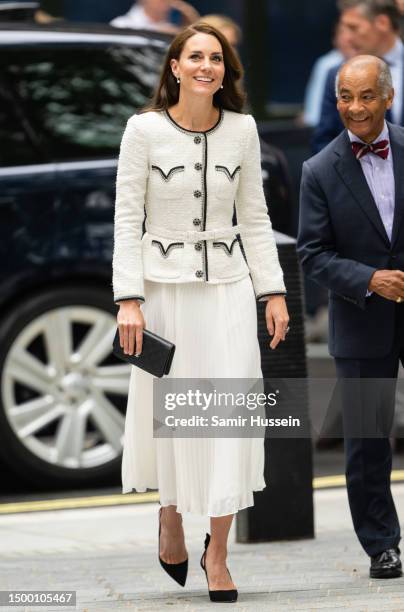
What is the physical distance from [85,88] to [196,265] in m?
3.09

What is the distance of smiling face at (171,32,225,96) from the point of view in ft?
19.2

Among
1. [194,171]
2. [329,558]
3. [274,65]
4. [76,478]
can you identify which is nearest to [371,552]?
[329,558]

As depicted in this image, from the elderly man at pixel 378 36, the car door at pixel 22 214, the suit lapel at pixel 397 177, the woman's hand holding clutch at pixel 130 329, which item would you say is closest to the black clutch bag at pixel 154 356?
the woman's hand holding clutch at pixel 130 329

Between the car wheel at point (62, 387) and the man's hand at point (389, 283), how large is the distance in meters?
2.66

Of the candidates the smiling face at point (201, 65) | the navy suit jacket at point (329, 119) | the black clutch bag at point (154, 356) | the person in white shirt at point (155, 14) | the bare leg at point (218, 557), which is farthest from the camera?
the person in white shirt at point (155, 14)

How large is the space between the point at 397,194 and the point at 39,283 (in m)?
2.74

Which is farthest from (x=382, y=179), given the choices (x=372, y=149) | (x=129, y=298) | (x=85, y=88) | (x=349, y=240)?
(x=85, y=88)

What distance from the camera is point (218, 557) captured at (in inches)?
236

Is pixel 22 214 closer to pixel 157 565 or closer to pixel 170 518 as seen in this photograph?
pixel 157 565

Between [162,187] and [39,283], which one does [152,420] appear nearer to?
[162,187]

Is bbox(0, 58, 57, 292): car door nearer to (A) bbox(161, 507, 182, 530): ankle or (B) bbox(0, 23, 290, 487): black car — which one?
(B) bbox(0, 23, 290, 487): black car

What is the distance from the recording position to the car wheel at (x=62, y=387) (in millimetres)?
8422

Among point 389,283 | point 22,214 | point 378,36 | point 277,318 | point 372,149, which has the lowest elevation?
point 22,214

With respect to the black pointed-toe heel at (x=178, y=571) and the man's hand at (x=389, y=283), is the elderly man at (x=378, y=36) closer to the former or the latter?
the man's hand at (x=389, y=283)
